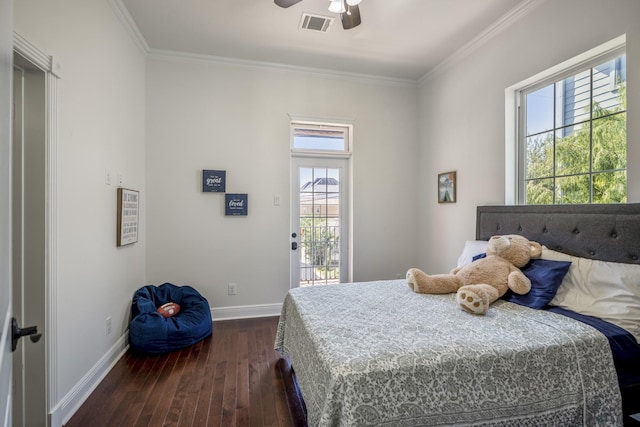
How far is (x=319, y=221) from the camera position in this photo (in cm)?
390

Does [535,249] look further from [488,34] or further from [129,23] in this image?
[129,23]

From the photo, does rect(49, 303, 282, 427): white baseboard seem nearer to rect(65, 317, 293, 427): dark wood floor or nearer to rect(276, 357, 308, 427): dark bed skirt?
rect(65, 317, 293, 427): dark wood floor

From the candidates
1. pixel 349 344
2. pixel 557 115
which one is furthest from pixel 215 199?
pixel 557 115

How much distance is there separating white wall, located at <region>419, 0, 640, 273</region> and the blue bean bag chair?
2783mm

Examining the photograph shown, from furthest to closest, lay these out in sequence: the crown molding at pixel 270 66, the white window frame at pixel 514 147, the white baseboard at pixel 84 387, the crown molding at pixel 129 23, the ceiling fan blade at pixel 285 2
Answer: the crown molding at pixel 270 66 → the white window frame at pixel 514 147 → the crown molding at pixel 129 23 → the ceiling fan blade at pixel 285 2 → the white baseboard at pixel 84 387

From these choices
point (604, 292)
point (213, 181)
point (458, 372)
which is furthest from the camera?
point (213, 181)

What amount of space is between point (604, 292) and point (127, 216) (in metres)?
3.61

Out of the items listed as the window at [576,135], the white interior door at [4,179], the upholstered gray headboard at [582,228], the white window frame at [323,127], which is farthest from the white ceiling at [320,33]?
the white interior door at [4,179]

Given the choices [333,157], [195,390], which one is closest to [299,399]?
[195,390]

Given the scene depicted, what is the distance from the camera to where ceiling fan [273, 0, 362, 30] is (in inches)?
84.4

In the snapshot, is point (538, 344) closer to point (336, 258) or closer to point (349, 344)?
point (349, 344)

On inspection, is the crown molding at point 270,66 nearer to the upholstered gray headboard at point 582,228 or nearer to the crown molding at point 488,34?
the crown molding at point 488,34

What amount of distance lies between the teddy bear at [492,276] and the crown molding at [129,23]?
10.6 ft

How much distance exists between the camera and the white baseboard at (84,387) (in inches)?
69.6
